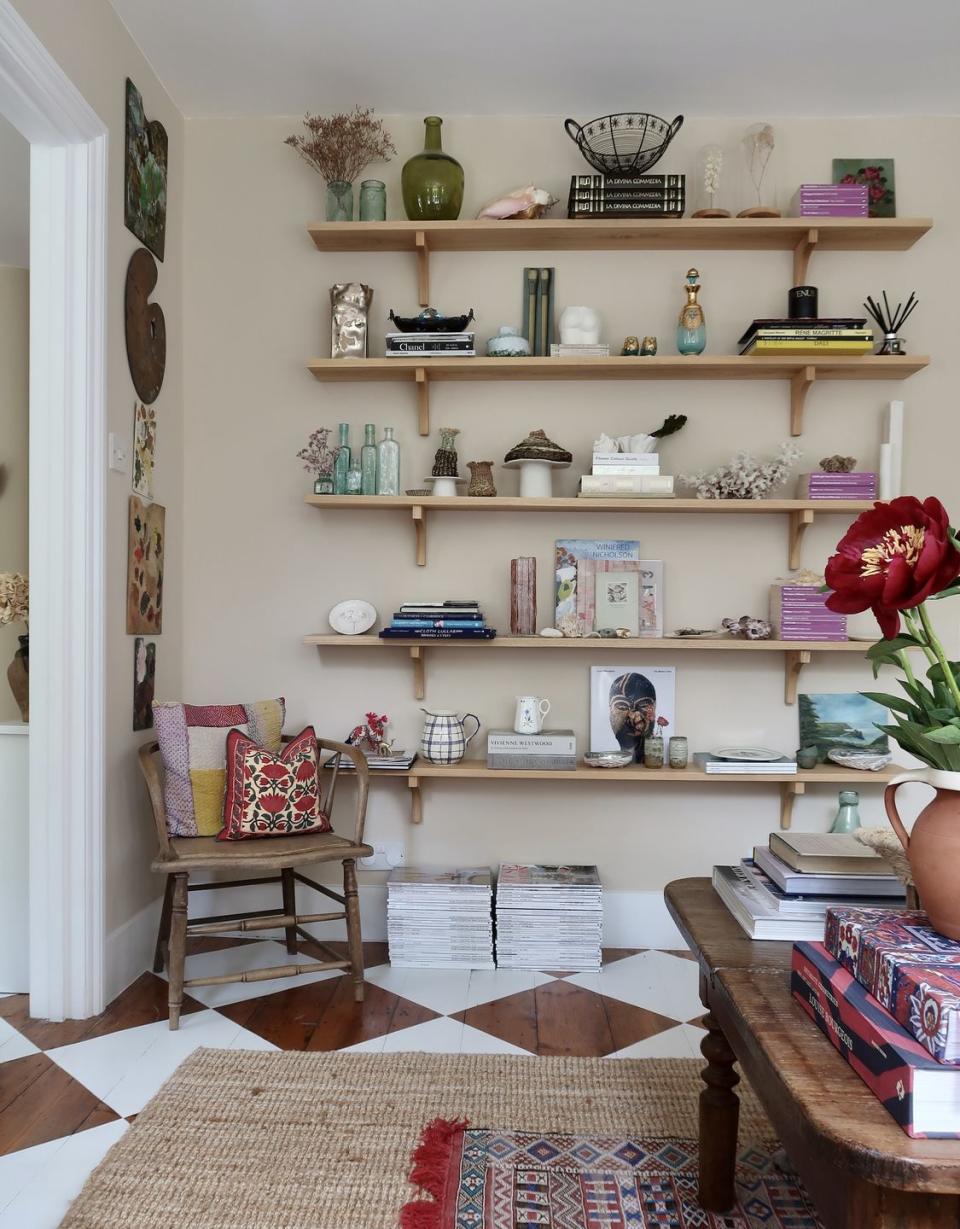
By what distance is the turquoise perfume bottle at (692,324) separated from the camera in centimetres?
316

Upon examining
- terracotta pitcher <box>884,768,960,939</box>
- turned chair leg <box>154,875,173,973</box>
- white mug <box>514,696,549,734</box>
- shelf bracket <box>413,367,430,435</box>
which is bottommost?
turned chair leg <box>154,875,173,973</box>

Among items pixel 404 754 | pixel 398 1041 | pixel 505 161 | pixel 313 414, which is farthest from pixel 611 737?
pixel 505 161

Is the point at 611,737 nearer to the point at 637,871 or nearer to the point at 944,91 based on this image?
the point at 637,871

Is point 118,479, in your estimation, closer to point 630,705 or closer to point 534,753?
point 534,753

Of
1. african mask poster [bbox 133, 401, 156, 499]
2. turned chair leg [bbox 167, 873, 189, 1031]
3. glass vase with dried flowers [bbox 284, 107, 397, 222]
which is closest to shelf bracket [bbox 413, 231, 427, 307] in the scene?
glass vase with dried flowers [bbox 284, 107, 397, 222]

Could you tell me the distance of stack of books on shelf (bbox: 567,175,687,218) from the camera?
3098 mm

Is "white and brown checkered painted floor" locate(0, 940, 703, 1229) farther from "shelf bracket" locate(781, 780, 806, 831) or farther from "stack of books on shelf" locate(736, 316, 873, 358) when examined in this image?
"stack of books on shelf" locate(736, 316, 873, 358)

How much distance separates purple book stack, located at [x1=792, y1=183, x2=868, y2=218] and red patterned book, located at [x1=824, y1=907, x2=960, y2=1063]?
259 cm

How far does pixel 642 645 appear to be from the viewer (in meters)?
3.08

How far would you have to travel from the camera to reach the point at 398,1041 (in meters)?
2.49

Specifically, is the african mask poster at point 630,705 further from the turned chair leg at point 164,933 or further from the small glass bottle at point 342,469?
the turned chair leg at point 164,933

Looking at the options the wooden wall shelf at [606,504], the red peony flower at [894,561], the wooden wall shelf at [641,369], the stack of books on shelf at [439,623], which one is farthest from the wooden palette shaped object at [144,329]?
the red peony flower at [894,561]

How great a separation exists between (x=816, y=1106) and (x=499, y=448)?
8.56 feet

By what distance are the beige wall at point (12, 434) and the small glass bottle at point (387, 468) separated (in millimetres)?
1942
